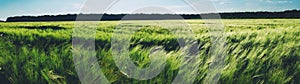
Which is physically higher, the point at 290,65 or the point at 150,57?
the point at 150,57

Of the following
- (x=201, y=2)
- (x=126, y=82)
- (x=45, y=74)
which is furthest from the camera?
(x=201, y=2)

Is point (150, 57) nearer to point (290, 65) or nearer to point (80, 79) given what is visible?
point (80, 79)

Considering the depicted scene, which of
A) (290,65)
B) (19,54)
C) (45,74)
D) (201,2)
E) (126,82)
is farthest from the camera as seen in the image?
(201,2)

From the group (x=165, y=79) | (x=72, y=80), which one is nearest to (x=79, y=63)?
(x=72, y=80)

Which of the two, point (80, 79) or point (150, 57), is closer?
point (80, 79)

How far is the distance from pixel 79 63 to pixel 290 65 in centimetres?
94

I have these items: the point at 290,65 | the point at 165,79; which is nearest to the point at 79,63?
the point at 165,79

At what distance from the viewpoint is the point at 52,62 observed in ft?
6.02

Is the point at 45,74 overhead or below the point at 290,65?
overhead

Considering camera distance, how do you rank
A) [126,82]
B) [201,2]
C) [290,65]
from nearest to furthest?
[126,82], [290,65], [201,2]

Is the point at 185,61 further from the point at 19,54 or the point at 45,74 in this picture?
the point at 19,54

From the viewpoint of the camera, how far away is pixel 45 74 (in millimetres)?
1682

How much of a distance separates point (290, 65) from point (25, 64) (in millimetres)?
1214

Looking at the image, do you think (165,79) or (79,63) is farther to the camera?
(79,63)
